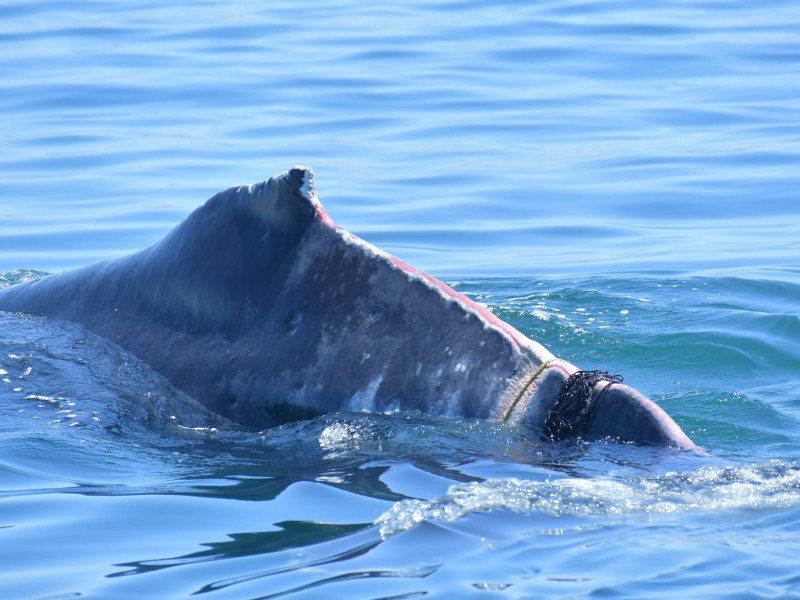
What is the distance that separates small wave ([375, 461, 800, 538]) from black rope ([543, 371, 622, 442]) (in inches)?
17.9

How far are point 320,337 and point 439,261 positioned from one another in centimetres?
608

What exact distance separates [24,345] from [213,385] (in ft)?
4.45

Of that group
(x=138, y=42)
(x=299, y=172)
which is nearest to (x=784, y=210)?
(x=299, y=172)

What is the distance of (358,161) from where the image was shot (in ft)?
51.3

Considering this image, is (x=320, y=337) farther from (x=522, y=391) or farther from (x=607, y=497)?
(x=607, y=497)

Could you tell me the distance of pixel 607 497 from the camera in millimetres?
5238

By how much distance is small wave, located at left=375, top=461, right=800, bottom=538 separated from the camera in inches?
202

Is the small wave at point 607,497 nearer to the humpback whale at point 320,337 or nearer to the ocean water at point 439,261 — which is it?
the ocean water at point 439,261

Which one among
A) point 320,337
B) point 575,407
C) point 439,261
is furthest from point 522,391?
point 439,261

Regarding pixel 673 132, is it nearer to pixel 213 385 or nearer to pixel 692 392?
pixel 692 392

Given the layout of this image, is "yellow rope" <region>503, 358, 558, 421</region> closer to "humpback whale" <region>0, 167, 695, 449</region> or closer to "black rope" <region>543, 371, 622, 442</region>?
"humpback whale" <region>0, 167, 695, 449</region>

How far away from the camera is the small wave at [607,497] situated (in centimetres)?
514

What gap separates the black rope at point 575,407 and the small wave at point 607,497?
1.49ft

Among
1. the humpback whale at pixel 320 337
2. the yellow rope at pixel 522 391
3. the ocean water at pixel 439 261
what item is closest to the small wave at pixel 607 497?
the ocean water at pixel 439 261
